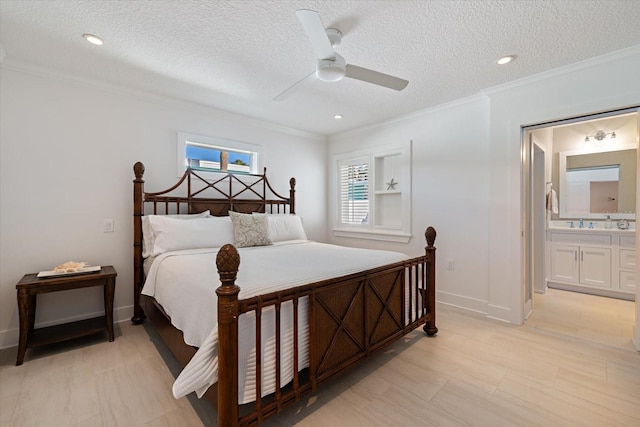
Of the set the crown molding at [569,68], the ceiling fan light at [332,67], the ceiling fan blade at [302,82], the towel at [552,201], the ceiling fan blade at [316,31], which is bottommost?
the towel at [552,201]

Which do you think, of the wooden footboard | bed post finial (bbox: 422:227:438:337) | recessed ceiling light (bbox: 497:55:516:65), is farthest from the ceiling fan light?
bed post finial (bbox: 422:227:438:337)

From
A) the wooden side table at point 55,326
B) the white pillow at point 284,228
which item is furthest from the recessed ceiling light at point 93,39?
the white pillow at point 284,228

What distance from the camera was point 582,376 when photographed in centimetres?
202

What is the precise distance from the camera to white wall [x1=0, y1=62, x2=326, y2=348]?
8.16 feet

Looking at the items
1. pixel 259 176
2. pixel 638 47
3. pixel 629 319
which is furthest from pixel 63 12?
pixel 629 319

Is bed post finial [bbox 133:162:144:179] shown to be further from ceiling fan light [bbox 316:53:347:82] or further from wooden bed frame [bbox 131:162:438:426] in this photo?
ceiling fan light [bbox 316:53:347:82]

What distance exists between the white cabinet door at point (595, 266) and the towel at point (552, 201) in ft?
2.38

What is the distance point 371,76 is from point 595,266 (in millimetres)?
4253

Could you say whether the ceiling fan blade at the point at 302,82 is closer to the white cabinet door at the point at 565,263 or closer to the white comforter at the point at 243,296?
the white comforter at the point at 243,296

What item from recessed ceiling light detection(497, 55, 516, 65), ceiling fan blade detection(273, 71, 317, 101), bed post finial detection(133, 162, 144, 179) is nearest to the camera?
ceiling fan blade detection(273, 71, 317, 101)

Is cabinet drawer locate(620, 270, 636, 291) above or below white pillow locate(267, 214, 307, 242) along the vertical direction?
below

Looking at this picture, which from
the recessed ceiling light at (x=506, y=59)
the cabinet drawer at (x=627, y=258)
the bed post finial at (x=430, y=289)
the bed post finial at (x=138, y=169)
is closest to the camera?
the recessed ceiling light at (x=506, y=59)

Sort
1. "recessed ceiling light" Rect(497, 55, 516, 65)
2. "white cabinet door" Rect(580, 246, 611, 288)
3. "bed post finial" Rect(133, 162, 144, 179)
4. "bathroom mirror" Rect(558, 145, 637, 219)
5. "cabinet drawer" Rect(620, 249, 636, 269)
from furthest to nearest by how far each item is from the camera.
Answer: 1. "bathroom mirror" Rect(558, 145, 637, 219)
2. "white cabinet door" Rect(580, 246, 611, 288)
3. "cabinet drawer" Rect(620, 249, 636, 269)
4. "bed post finial" Rect(133, 162, 144, 179)
5. "recessed ceiling light" Rect(497, 55, 516, 65)

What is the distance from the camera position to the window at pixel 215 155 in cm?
346
